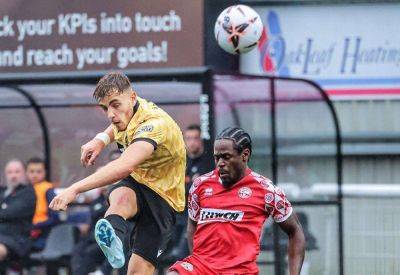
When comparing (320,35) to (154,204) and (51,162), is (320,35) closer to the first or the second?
(51,162)

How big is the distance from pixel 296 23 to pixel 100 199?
4.58 m

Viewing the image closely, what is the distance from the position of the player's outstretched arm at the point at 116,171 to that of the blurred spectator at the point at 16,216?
480 centimetres

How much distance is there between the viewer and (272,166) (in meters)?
14.7

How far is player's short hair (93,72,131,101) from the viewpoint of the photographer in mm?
9805

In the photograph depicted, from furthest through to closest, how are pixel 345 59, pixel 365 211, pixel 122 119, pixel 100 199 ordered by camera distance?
pixel 345 59 → pixel 365 211 → pixel 100 199 → pixel 122 119

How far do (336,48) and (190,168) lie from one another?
4584 mm

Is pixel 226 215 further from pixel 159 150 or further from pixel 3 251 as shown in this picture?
pixel 3 251

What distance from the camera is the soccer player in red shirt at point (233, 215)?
9.41 m

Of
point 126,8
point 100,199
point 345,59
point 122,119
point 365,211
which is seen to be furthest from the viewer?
point 345,59

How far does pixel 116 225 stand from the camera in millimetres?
9797

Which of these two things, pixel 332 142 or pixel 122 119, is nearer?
pixel 122 119

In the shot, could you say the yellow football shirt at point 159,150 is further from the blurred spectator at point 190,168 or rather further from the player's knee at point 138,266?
the blurred spectator at point 190,168

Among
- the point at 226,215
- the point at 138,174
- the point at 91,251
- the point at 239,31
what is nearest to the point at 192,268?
the point at 226,215

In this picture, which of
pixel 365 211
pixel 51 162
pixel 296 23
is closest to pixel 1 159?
pixel 51 162
